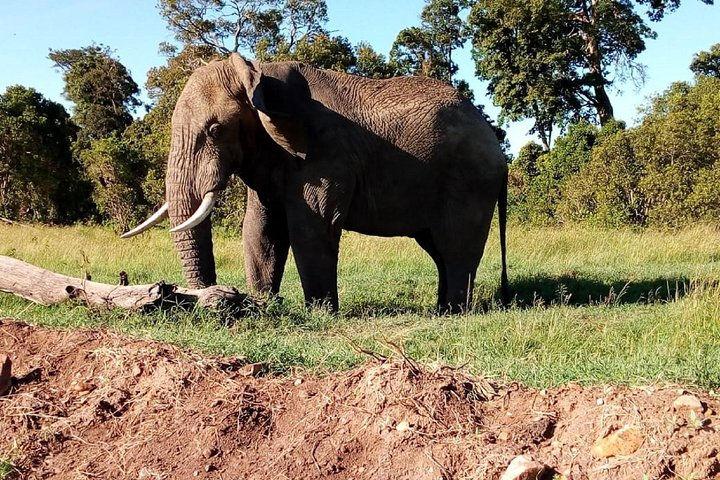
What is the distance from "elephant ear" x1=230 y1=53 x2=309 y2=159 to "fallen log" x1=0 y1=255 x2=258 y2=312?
1.62m

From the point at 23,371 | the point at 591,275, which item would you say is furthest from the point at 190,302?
the point at 591,275

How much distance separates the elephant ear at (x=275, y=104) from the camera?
6.80 metres

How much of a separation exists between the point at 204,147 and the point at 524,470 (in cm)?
476

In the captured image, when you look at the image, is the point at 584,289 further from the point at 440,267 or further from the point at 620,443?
the point at 620,443

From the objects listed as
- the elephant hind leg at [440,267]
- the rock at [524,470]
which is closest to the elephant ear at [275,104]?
the elephant hind leg at [440,267]

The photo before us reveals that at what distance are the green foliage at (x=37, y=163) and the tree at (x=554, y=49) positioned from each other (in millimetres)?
15759

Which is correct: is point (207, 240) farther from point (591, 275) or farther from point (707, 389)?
point (591, 275)

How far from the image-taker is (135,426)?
4.07m

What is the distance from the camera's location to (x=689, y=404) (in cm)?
329

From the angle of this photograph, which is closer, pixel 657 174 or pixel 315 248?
pixel 315 248

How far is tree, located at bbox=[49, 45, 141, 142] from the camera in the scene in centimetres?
3453

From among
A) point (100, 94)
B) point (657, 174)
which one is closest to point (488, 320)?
point (657, 174)

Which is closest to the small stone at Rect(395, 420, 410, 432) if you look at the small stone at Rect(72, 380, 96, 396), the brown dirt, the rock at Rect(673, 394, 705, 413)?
the brown dirt

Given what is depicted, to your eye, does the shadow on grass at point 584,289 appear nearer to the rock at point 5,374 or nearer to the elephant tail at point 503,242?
the elephant tail at point 503,242
